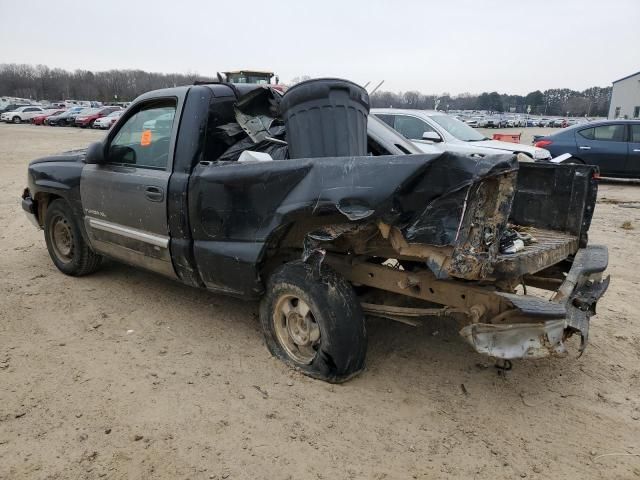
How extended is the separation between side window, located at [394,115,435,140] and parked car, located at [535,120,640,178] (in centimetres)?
391

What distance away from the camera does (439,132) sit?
1020 centimetres

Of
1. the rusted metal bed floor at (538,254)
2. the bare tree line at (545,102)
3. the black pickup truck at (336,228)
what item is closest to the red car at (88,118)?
the black pickup truck at (336,228)

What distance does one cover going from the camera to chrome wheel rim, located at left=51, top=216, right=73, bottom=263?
5.34 metres

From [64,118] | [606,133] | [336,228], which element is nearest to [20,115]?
[64,118]

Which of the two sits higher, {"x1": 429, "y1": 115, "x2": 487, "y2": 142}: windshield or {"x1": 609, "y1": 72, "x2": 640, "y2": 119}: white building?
{"x1": 609, "y1": 72, "x2": 640, "y2": 119}: white building

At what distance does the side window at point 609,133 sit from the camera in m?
12.3

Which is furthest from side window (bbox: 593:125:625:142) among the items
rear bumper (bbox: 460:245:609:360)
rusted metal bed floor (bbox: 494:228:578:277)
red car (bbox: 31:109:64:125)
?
red car (bbox: 31:109:64:125)

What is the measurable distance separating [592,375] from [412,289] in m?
1.41

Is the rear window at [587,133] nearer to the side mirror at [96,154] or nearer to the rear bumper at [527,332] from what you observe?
the rear bumper at [527,332]

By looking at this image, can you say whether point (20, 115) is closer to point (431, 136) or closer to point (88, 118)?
point (88, 118)

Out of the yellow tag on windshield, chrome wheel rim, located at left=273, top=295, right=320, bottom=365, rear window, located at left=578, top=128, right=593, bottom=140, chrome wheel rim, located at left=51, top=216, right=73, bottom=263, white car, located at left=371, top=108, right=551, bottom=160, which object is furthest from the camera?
rear window, located at left=578, top=128, right=593, bottom=140

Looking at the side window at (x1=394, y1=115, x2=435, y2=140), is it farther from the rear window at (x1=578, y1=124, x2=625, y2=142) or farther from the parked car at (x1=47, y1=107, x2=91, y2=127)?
the parked car at (x1=47, y1=107, x2=91, y2=127)

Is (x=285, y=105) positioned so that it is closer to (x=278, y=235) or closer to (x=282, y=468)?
(x=278, y=235)

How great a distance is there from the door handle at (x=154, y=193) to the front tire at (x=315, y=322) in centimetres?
116
